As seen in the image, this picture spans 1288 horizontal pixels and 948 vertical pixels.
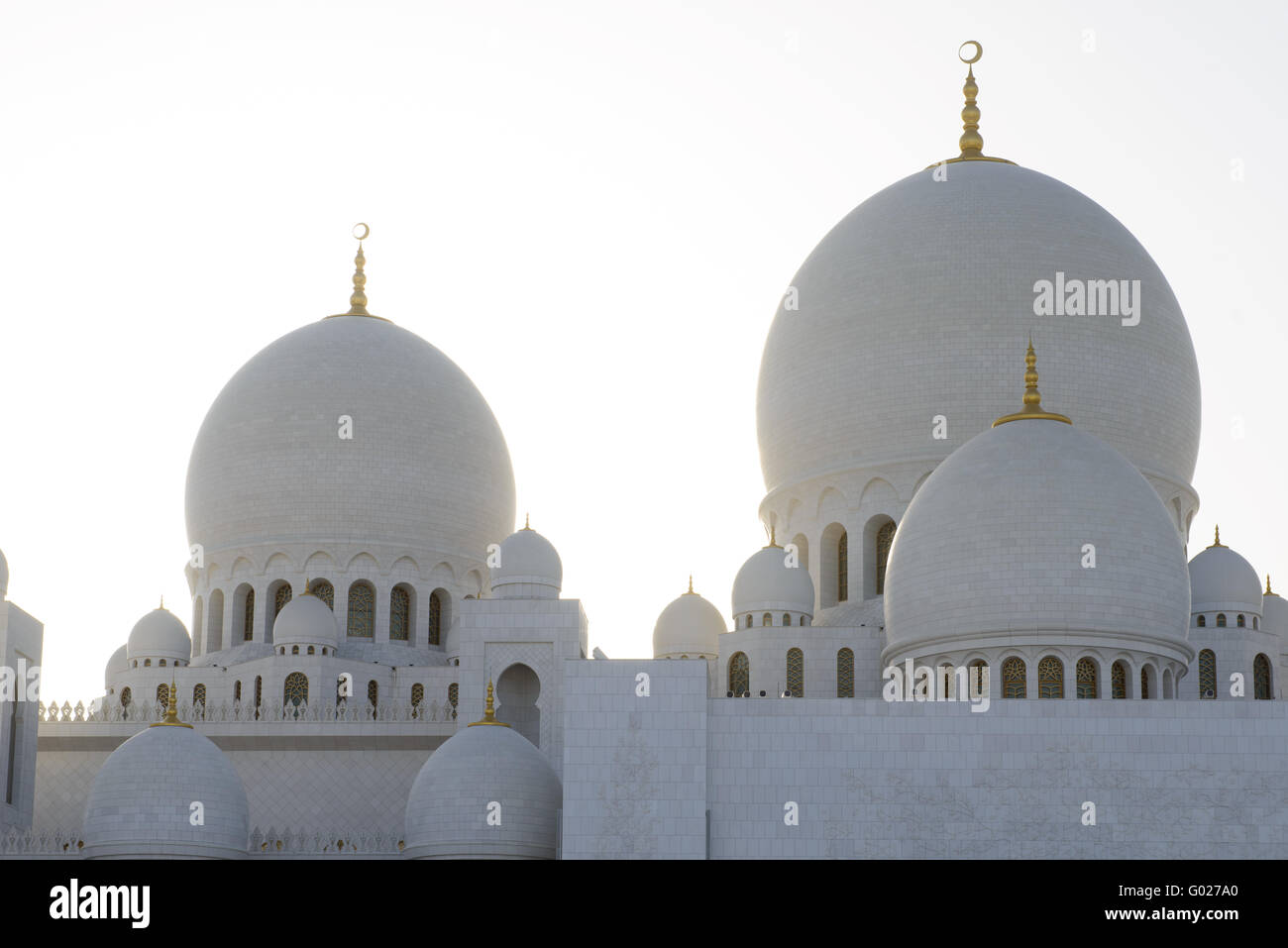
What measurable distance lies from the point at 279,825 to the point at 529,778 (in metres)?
6.81

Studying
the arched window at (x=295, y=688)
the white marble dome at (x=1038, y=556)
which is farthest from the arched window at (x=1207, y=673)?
the arched window at (x=295, y=688)

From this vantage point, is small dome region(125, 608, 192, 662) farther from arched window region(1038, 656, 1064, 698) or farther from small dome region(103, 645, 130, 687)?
arched window region(1038, 656, 1064, 698)

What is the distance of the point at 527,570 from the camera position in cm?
3569

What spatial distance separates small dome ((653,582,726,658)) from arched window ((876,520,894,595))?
3347 mm

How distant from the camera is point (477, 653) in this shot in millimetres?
35062

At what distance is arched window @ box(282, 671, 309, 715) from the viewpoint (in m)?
37.2

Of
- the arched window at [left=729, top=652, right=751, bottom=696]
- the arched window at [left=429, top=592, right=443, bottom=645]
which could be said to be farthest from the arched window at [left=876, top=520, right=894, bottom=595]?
the arched window at [left=429, top=592, right=443, bottom=645]

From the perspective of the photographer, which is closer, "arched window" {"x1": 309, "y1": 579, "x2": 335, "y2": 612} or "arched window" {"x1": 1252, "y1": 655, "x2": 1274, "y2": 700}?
"arched window" {"x1": 1252, "y1": 655, "x2": 1274, "y2": 700}

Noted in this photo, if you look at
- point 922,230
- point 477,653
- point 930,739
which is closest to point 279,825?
point 477,653

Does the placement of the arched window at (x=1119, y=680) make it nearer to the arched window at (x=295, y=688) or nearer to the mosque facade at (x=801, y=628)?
the mosque facade at (x=801, y=628)

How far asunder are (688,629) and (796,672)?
3.77 meters

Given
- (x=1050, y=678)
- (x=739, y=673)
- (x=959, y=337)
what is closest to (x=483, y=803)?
(x=739, y=673)
